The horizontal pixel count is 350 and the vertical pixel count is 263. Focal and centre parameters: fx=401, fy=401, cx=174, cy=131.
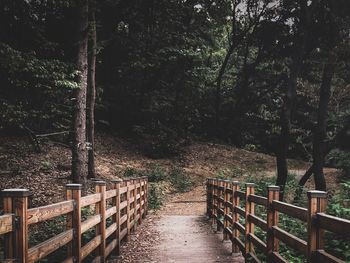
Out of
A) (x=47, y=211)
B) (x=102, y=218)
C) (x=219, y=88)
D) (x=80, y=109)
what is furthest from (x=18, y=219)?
(x=219, y=88)

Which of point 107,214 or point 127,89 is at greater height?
point 127,89

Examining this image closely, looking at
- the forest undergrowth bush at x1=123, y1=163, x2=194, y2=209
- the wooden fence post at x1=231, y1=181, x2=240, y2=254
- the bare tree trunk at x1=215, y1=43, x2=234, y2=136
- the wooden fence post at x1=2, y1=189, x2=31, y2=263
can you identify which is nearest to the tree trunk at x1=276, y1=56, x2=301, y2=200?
the forest undergrowth bush at x1=123, y1=163, x2=194, y2=209

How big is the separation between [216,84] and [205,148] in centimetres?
703

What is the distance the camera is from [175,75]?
2689cm

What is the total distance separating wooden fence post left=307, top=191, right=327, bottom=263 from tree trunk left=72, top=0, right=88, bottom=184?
10209mm

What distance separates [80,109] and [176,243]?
6.01 meters

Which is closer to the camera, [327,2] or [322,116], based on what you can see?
[322,116]

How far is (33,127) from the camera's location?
62.1ft

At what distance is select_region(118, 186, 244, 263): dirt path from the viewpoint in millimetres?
7578

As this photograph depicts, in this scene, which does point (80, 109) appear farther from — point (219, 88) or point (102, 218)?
point (219, 88)

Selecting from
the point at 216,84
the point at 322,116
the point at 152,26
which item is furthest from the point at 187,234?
the point at 216,84

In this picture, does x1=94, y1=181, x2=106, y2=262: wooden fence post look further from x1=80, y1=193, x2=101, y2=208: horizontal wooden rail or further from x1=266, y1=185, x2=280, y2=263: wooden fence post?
x1=266, y1=185, x2=280, y2=263: wooden fence post

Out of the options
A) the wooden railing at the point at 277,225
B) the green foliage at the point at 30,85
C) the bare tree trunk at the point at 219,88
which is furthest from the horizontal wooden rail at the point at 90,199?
the bare tree trunk at the point at 219,88

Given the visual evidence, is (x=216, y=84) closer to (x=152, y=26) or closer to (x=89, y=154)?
(x=152, y=26)
